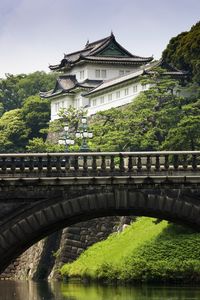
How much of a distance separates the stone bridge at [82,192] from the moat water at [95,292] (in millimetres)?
12213

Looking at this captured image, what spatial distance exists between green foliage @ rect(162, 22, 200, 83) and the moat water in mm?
29143

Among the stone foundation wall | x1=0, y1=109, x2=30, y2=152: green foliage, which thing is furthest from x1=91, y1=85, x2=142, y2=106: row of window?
the stone foundation wall

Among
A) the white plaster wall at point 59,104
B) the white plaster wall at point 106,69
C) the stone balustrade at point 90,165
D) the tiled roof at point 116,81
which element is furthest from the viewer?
the white plaster wall at point 106,69

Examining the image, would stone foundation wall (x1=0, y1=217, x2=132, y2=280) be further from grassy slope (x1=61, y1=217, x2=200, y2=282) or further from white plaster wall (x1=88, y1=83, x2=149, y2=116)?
white plaster wall (x1=88, y1=83, x2=149, y2=116)

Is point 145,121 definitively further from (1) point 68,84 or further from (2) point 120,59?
(1) point 68,84

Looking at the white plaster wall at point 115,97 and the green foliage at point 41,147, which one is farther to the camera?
the white plaster wall at point 115,97

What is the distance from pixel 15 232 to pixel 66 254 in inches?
1453

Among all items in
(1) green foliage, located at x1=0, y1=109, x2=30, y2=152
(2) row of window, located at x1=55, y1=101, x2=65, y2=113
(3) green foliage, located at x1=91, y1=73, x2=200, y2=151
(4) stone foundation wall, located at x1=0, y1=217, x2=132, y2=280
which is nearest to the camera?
(4) stone foundation wall, located at x1=0, y1=217, x2=132, y2=280

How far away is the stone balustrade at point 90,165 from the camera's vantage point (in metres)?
48.9

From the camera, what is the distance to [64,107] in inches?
5103

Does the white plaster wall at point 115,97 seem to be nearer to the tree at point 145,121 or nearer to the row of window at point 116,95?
the row of window at point 116,95

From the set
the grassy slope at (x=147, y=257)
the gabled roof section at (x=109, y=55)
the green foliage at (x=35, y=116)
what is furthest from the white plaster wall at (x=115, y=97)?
the grassy slope at (x=147, y=257)

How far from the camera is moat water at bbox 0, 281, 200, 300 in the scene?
204ft

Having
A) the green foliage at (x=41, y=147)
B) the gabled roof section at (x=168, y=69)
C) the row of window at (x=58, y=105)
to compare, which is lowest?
the green foliage at (x=41, y=147)
